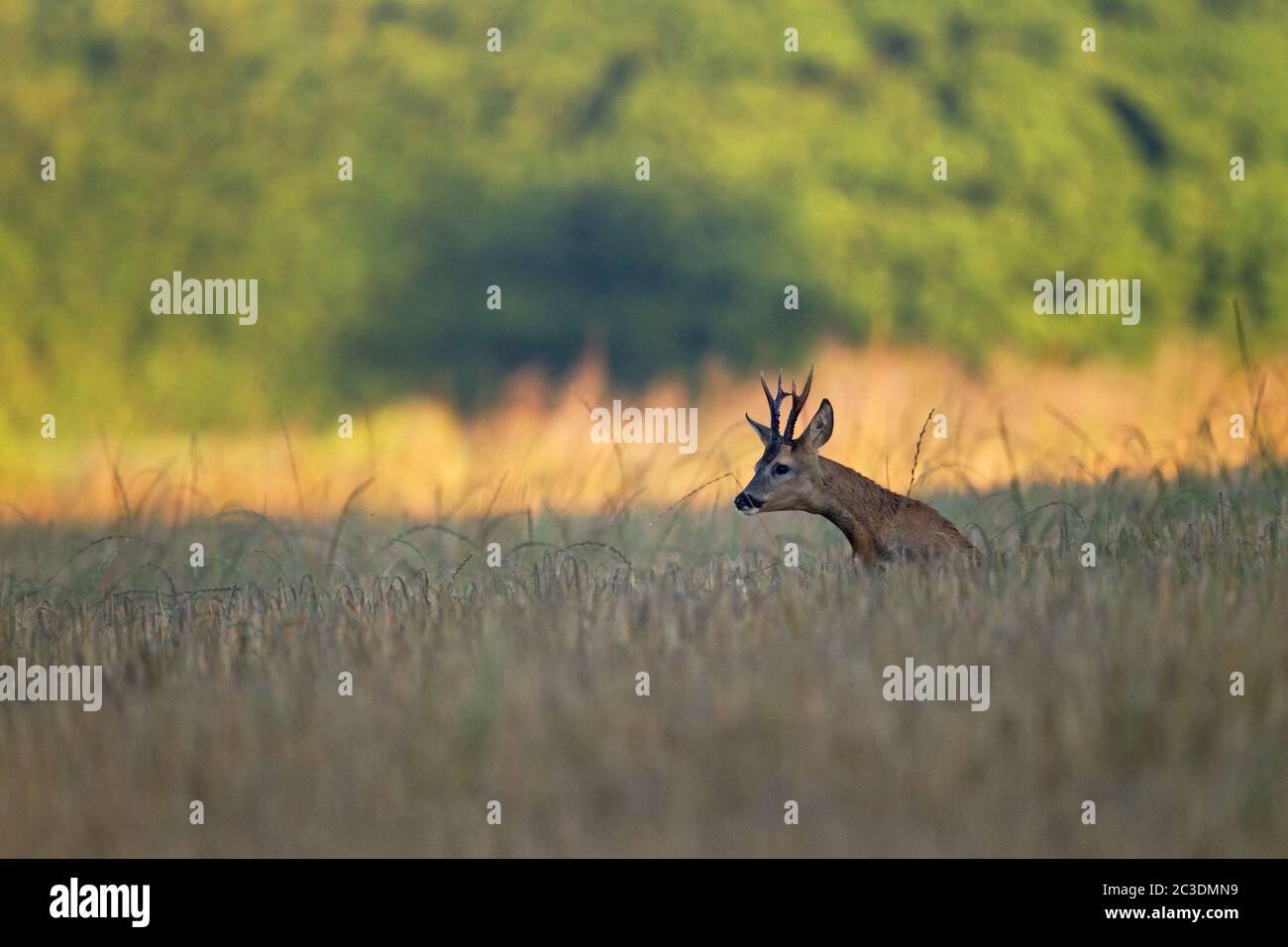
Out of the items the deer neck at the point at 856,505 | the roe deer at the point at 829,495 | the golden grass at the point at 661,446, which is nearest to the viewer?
the roe deer at the point at 829,495

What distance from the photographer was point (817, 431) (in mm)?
8688

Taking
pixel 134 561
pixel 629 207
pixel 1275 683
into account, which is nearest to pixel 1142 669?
pixel 1275 683

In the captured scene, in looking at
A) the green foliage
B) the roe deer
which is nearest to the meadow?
the roe deer

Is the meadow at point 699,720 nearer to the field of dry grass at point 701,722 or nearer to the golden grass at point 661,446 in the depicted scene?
the field of dry grass at point 701,722

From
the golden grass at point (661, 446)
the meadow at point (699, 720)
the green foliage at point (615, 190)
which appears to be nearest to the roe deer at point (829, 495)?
the meadow at point (699, 720)

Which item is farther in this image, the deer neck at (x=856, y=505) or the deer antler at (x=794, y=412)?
the deer neck at (x=856, y=505)

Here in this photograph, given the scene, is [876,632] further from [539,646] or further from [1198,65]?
[1198,65]

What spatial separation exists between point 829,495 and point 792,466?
0.26 meters

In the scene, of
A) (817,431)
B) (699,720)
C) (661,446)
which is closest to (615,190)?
(661,446)

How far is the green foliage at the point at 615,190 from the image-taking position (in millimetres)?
24000

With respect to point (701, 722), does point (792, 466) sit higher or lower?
higher

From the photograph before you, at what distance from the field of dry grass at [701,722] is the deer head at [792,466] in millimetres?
964

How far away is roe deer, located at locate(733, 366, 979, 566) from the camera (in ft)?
27.5

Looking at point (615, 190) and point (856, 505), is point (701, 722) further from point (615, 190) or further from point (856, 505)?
point (615, 190)
